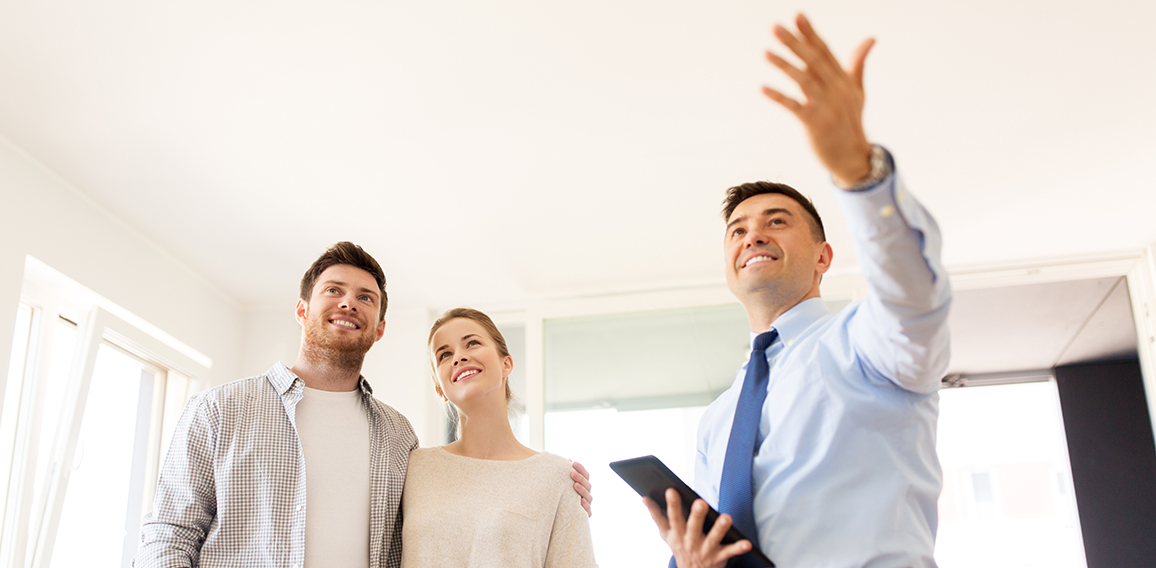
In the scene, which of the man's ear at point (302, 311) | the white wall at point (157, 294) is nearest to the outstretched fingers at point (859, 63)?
the man's ear at point (302, 311)

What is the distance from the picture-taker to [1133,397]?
241 inches

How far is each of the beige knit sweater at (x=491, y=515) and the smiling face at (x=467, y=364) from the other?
160mm

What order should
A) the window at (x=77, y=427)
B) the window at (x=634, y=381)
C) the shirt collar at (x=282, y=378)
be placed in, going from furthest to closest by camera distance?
the window at (x=634, y=381) → the window at (x=77, y=427) → the shirt collar at (x=282, y=378)

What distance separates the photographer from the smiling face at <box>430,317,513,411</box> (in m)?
2.24

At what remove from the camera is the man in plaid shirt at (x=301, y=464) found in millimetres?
1898

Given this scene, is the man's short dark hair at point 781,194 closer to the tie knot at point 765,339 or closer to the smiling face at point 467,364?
the tie knot at point 765,339

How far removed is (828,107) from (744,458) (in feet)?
2.03

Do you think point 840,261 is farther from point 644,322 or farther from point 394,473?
point 394,473

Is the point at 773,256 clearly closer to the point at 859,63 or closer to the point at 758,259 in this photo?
the point at 758,259

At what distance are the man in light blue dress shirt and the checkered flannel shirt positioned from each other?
32.1 inches

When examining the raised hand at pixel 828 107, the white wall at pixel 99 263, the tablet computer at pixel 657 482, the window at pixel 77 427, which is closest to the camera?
the raised hand at pixel 828 107

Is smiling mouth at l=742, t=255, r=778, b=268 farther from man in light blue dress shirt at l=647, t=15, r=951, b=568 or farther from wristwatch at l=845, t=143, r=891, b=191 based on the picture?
wristwatch at l=845, t=143, r=891, b=191

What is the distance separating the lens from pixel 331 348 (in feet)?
7.04

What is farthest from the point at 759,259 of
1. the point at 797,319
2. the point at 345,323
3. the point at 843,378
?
the point at 345,323
